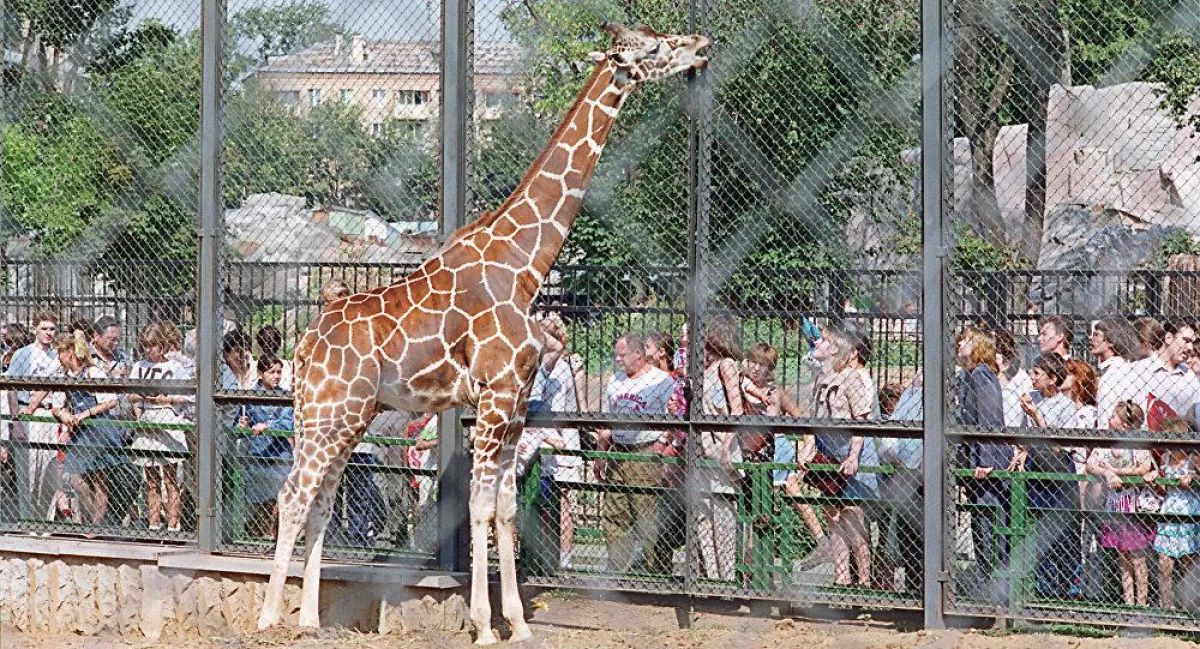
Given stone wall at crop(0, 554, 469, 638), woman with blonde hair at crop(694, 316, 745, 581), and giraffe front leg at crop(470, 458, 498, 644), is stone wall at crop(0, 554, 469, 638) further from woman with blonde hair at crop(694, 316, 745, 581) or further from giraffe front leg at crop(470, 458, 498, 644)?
woman with blonde hair at crop(694, 316, 745, 581)

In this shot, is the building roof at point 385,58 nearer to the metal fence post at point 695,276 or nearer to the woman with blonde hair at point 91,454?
the metal fence post at point 695,276

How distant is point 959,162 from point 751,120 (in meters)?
1.97

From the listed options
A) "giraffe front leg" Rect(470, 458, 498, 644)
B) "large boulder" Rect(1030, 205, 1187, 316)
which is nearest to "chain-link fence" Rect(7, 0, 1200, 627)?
"large boulder" Rect(1030, 205, 1187, 316)

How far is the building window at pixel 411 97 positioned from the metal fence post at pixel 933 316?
2720 mm

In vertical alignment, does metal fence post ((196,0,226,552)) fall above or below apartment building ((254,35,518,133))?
below

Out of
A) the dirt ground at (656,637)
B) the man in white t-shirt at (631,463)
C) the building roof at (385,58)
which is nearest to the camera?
the dirt ground at (656,637)

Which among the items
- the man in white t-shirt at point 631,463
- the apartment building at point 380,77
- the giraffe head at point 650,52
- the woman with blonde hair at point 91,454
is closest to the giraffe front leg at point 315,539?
the man in white t-shirt at point 631,463

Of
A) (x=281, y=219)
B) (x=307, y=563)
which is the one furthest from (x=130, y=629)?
(x=281, y=219)

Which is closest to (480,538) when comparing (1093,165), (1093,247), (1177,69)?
(1177,69)

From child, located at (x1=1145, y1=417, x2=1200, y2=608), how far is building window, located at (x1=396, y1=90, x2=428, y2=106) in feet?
13.7

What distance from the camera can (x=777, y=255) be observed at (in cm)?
903

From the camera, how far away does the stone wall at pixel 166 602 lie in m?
7.71

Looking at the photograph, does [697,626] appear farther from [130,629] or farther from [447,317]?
[130,629]

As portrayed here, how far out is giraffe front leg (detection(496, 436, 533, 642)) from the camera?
7.33 m
